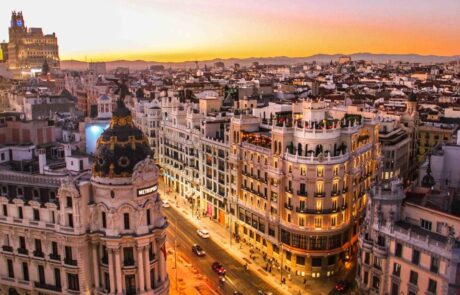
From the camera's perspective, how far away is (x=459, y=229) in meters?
67.0

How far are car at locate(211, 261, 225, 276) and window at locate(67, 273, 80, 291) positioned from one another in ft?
104

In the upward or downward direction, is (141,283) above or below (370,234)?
below

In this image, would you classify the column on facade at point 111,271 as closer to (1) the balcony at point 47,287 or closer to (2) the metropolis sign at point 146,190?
(2) the metropolis sign at point 146,190

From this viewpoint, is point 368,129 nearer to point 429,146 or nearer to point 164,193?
point 429,146

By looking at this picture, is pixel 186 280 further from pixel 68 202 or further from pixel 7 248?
pixel 7 248

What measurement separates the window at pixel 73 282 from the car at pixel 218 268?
31828 millimetres

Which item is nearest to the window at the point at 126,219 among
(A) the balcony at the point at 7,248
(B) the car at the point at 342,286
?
(A) the balcony at the point at 7,248

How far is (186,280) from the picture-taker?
95.1 metres

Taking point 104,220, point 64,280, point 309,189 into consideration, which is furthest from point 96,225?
point 309,189

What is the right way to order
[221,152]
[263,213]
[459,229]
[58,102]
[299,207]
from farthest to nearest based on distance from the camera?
[58,102] < [221,152] < [263,213] < [299,207] < [459,229]

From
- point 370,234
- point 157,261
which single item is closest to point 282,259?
point 370,234

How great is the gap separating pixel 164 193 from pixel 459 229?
3972 inches

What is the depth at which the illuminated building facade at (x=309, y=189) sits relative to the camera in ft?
314

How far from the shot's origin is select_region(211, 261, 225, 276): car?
97.3 metres
